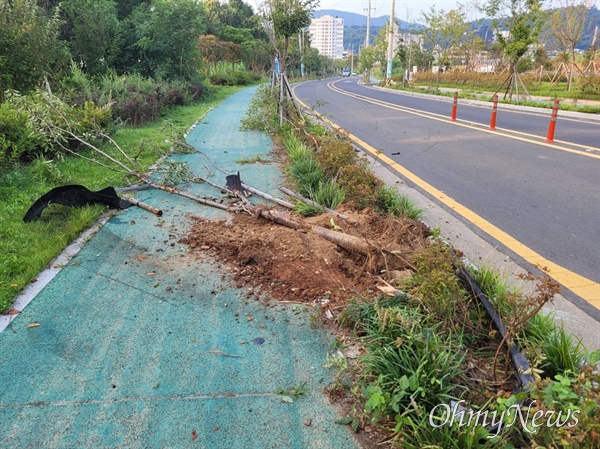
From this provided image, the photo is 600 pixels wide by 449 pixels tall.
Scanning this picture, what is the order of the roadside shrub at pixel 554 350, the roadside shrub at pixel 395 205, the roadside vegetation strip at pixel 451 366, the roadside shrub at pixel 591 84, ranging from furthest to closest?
the roadside shrub at pixel 591 84 < the roadside shrub at pixel 395 205 < the roadside shrub at pixel 554 350 < the roadside vegetation strip at pixel 451 366

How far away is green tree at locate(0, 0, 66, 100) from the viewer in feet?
31.1

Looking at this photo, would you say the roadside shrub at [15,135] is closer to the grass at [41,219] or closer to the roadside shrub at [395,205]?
the grass at [41,219]

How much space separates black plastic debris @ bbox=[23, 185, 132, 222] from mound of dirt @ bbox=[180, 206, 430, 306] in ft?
4.47

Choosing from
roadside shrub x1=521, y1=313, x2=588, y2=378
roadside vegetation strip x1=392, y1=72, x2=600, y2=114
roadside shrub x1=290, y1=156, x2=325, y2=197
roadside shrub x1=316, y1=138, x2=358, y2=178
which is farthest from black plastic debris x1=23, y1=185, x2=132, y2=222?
roadside vegetation strip x1=392, y1=72, x2=600, y2=114

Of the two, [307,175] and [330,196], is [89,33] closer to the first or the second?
[307,175]

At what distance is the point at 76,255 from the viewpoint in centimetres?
467

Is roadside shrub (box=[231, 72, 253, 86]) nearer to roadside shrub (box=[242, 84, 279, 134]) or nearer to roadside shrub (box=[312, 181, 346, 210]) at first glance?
roadside shrub (box=[242, 84, 279, 134])

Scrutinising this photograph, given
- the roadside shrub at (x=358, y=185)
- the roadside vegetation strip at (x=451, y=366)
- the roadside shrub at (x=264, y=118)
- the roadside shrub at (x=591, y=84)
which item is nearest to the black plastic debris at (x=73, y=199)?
the roadside shrub at (x=358, y=185)

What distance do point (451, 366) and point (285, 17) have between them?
11450 mm

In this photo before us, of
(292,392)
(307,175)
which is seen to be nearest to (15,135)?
(307,175)

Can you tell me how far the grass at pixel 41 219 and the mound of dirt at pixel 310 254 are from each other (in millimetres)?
1317

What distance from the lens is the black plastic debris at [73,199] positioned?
5453 millimetres

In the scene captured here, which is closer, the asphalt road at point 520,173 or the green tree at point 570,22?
the asphalt road at point 520,173

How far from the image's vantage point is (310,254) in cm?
438
